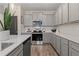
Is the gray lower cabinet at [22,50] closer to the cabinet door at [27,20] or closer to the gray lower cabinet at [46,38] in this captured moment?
the gray lower cabinet at [46,38]

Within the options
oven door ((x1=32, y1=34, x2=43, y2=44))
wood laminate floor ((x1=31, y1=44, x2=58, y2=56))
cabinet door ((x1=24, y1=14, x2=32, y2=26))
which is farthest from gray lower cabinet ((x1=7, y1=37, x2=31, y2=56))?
cabinet door ((x1=24, y1=14, x2=32, y2=26))

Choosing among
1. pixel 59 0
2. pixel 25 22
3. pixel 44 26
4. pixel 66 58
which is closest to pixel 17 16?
pixel 25 22

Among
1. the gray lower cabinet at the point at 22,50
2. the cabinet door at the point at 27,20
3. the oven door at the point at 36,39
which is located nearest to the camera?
the gray lower cabinet at the point at 22,50

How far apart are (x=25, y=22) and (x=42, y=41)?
1.78 m

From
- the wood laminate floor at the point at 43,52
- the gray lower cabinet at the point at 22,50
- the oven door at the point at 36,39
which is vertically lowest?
the wood laminate floor at the point at 43,52

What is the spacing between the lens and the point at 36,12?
1007cm

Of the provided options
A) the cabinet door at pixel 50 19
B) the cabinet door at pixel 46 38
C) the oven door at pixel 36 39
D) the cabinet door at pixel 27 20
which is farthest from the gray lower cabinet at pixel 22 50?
the cabinet door at pixel 50 19

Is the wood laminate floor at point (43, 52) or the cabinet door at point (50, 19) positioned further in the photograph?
the cabinet door at point (50, 19)

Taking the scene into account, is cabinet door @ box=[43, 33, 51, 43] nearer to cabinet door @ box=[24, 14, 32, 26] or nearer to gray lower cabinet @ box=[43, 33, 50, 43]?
gray lower cabinet @ box=[43, 33, 50, 43]

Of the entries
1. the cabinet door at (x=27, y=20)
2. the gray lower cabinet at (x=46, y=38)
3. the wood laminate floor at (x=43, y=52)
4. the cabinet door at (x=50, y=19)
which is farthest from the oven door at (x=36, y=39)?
the wood laminate floor at (x=43, y=52)

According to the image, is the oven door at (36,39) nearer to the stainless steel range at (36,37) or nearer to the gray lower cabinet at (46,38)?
the stainless steel range at (36,37)

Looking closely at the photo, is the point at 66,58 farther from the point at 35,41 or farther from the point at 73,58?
the point at 35,41

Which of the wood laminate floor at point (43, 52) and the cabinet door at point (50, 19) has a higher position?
the cabinet door at point (50, 19)

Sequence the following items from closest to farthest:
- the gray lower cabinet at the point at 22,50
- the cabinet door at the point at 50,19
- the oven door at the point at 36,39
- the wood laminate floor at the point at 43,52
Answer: the gray lower cabinet at the point at 22,50 < the wood laminate floor at the point at 43,52 < the oven door at the point at 36,39 < the cabinet door at the point at 50,19
